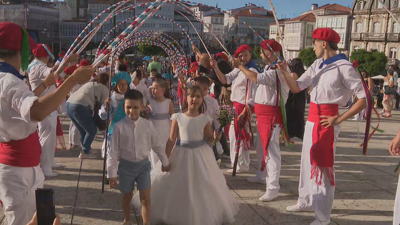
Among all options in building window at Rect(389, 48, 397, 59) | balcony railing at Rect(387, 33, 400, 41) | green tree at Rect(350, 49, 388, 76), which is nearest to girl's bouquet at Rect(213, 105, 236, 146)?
green tree at Rect(350, 49, 388, 76)

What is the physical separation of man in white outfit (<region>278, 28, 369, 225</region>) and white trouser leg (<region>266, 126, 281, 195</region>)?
2.66 ft

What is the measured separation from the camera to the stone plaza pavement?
15.1ft

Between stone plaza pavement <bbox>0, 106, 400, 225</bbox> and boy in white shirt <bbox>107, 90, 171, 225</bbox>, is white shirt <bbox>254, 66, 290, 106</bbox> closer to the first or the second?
stone plaza pavement <bbox>0, 106, 400, 225</bbox>

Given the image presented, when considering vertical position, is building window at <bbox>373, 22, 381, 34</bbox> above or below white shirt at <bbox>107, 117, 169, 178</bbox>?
above

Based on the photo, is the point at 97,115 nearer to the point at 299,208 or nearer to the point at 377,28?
the point at 299,208

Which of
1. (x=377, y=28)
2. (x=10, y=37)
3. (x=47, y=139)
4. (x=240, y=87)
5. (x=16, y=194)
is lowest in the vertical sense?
(x=47, y=139)

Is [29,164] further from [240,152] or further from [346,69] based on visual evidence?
[240,152]

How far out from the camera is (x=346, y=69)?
4008 mm

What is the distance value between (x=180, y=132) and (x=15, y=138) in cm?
210

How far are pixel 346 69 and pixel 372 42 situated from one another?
56582 mm

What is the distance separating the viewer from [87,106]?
7.02m

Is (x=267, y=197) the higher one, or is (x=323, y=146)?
(x=323, y=146)

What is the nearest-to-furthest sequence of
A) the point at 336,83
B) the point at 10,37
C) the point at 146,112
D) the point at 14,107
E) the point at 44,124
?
the point at 14,107 → the point at 10,37 → the point at 336,83 → the point at 146,112 → the point at 44,124

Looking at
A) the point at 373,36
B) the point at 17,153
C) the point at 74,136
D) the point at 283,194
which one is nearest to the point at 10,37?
the point at 17,153
